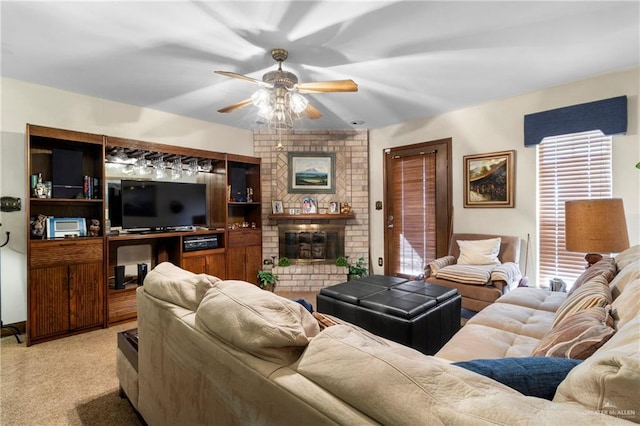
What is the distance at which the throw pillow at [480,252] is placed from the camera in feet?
11.3

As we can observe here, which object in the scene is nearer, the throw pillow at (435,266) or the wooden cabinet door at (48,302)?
the wooden cabinet door at (48,302)

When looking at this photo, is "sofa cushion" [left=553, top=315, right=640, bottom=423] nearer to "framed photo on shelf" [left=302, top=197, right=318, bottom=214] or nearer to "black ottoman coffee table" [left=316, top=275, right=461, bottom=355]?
"black ottoman coffee table" [left=316, top=275, right=461, bottom=355]

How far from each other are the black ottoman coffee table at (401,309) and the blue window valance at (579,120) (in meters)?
2.21

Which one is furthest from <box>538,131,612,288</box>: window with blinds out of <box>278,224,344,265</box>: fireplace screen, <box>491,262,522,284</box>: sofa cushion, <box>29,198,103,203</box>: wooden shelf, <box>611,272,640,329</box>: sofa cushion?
<box>29,198,103,203</box>: wooden shelf

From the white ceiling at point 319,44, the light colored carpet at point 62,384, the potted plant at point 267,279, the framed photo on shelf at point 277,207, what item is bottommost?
the light colored carpet at point 62,384

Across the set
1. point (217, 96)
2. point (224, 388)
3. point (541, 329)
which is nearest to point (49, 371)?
point (224, 388)

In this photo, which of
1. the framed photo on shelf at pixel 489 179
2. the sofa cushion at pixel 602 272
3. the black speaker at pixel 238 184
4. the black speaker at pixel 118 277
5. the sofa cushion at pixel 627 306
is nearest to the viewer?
the sofa cushion at pixel 627 306

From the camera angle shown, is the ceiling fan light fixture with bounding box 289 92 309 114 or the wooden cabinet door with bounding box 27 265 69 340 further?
the wooden cabinet door with bounding box 27 265 69 340

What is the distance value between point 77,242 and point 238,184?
2117 mm

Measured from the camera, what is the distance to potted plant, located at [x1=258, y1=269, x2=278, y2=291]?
4445 millimetres

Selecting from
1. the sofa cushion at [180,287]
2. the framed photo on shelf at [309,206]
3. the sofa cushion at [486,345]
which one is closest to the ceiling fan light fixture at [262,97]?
the sofa cushion at [180,287]

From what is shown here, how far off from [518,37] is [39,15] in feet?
11.1

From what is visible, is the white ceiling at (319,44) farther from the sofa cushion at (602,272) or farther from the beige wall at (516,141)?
the sofa cushion at (602,272)

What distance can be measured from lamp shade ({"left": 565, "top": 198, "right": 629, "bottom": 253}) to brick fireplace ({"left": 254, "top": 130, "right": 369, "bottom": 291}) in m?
2.77
